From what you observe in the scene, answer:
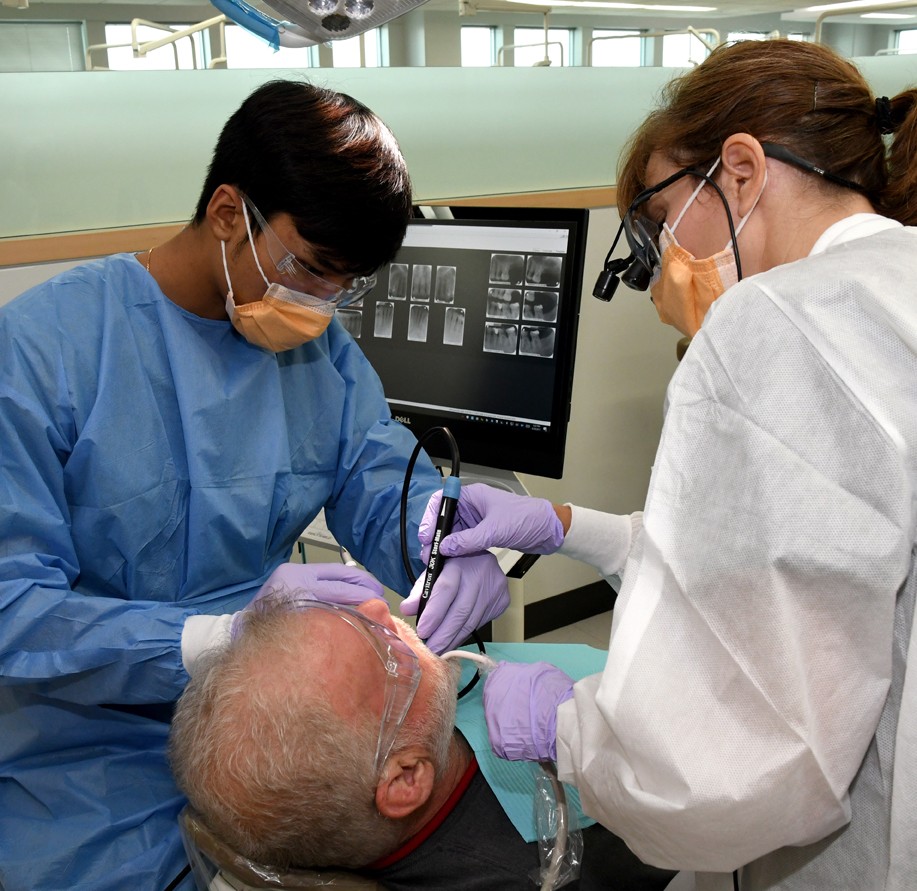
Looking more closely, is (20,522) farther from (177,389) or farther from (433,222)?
(433,222)

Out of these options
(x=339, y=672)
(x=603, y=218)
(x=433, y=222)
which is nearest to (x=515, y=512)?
(x=339, y=672)

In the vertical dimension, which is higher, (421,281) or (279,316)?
(279,316)

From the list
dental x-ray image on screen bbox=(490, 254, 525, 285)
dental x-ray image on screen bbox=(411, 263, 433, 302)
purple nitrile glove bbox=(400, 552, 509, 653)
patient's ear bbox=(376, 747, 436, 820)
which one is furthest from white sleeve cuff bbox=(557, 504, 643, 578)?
dental x-ray image on screen bbox=(411, 263, 433, 302)

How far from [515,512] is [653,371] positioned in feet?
5.85

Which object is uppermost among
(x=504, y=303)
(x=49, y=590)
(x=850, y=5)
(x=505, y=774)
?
(x=850, y=5)

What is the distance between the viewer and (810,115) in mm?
1020

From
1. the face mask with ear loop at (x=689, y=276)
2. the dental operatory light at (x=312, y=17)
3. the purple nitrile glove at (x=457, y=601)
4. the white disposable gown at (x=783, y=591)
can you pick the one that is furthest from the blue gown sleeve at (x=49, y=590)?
the face mask with ear loop at (x=689, y=276)

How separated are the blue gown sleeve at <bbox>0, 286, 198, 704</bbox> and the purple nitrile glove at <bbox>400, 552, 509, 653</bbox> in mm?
343

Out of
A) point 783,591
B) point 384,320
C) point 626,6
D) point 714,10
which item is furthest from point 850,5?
point 783,591

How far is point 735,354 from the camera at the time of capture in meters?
0.78

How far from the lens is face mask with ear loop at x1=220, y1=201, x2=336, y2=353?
1.29m

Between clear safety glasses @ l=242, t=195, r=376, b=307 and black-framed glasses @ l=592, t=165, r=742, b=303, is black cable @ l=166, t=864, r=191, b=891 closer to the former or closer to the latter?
clear safety glasses @ l=242, t=195, r=376, b=307

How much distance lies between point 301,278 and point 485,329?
71 cm

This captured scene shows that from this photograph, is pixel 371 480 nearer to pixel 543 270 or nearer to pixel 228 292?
pixel 228 292
